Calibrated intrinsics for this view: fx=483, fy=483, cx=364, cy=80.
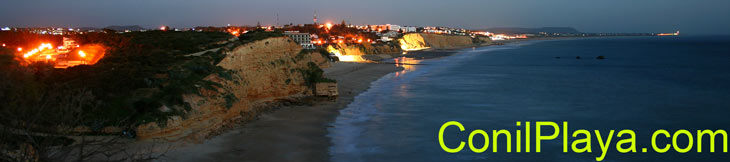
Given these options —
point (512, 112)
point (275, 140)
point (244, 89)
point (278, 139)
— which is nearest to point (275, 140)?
point (275, 140)

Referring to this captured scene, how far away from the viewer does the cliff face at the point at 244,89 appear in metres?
15.4

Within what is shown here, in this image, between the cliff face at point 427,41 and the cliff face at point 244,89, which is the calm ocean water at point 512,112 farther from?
the cliff face at point 427,41

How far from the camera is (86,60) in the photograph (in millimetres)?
Result: 22141

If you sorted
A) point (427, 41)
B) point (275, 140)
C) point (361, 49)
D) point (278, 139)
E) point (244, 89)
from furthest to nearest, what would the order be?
point (427, 41)
point (361, 49)
point (244, 89)
point (278, 139)
point (275, 140)

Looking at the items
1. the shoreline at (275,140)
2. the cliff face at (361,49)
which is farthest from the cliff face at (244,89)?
the cliff face at (361,49)

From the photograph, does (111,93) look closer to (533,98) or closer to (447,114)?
(447,114)

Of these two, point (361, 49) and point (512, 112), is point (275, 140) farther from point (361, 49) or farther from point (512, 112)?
point (361, 49)

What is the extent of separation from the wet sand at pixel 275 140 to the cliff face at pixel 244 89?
24.6 inches

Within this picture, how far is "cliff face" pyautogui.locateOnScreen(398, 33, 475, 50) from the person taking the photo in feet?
393

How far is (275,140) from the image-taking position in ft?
54.5

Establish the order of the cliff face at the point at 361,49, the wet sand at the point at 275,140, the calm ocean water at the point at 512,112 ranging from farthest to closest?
the cliff face at the point at 361,49, the calm ocean water at the point at 512,112, the wet sand at the point at 275,140

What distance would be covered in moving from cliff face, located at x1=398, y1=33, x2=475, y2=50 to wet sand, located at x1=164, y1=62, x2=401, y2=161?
9482cm

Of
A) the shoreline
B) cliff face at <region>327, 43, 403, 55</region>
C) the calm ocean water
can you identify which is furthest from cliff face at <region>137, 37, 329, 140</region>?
cliff face at <region>327, 43, 403, 55</region>

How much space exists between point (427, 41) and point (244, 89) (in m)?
118
